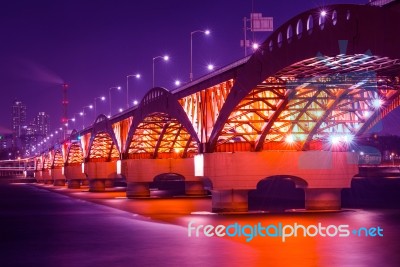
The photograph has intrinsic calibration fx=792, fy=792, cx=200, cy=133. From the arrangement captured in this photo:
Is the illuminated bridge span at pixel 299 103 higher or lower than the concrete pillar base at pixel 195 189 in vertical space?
higher

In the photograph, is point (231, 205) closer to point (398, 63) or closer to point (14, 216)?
point (14, 216)

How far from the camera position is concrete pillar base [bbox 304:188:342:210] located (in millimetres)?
58906

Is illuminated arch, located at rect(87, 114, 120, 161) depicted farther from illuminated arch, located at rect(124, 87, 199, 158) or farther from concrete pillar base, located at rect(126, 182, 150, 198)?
concrete pillar base, located at rect(126, 182, 150, 198)

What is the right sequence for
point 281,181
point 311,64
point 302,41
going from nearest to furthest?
point 302,41, point 311,64, point 281,181

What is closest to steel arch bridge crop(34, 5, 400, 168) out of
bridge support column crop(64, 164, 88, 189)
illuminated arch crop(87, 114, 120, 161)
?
illuminated arch crop(87, 114, 120, 161)

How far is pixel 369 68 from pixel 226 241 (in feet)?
39.7

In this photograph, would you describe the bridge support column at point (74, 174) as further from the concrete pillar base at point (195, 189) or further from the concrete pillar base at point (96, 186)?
the concrete pillar base at point (195, 189)

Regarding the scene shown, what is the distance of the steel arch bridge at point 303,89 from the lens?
35062 mm

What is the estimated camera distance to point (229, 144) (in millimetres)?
60500

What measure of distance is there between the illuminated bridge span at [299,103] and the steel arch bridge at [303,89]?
0.18 feet

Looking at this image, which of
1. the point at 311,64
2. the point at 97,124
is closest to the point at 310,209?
the point at 311,64

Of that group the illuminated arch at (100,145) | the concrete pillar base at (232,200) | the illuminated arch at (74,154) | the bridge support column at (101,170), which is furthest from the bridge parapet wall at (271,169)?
the illuminated arch at (74,154)

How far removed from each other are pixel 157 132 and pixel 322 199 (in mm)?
39061

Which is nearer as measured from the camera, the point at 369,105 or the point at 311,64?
the point at 311,64
